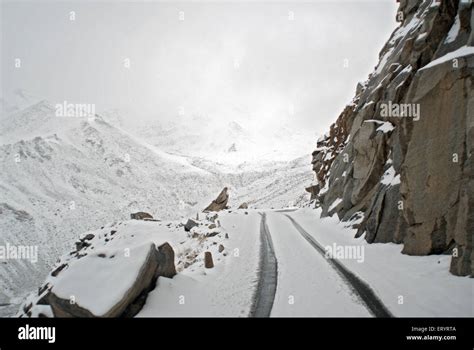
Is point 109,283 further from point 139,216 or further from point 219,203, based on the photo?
point 219,203

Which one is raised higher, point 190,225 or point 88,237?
point 190,225

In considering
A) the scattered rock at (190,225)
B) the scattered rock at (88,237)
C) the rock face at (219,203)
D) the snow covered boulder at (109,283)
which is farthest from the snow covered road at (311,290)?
the rock face at (219,203)

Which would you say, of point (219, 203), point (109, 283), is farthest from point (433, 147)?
point (219, 203)

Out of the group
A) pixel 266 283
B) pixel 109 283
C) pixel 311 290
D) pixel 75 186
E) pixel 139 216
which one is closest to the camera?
pixel 109 283

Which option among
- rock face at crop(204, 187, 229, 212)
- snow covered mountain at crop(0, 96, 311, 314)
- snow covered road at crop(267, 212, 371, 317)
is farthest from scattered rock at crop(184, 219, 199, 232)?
snow covered mountain at crop(0, 96, 311, 314)

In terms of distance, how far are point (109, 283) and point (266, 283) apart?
5.34m

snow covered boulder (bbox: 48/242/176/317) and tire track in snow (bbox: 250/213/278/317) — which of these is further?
tire track in snow (bbox: 250/213/278/317)

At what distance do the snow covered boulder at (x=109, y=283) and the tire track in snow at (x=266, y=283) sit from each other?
3.43 m

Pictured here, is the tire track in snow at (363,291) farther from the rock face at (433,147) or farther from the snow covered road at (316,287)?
the rock face at (433,147)

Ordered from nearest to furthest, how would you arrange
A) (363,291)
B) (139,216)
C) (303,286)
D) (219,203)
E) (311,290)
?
1. (363,291)
2. (311,290)
3. (303,286)
4. (139,216)
5. (219,203)

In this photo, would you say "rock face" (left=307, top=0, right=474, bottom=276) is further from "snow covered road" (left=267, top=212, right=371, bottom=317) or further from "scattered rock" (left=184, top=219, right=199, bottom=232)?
"scattered rock" (left=184, top=219, right=199, bottom=232)

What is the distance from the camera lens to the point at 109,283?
7.39 meters

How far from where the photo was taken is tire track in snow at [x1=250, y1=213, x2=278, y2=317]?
24.1 feet

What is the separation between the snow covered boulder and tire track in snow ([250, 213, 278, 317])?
3435 millimetres
